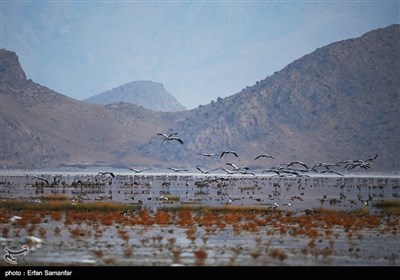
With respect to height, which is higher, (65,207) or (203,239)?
(65,207)

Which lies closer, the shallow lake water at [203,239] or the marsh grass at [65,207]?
the shallow lake water at [203,239]

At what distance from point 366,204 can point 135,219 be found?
27.4 m

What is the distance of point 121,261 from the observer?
26062 mm

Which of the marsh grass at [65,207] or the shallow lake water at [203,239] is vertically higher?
the marsh grass at [65,207]

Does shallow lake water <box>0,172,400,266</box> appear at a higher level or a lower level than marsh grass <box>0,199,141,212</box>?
lower

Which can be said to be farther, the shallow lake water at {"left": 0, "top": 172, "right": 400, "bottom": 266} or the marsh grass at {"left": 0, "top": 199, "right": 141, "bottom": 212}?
the marsh grass at {"left": 0, "top": 199, "right": 141, "bottom": 212}

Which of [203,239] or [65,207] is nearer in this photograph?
[203,239]

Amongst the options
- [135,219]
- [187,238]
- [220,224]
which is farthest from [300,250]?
[135,219]
